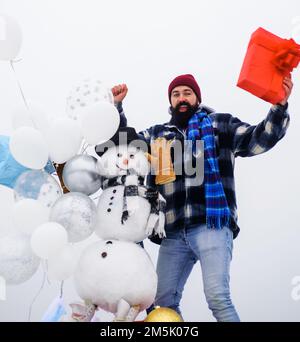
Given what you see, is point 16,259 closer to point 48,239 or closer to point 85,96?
point 48,239

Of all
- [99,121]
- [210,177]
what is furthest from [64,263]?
[210,177]

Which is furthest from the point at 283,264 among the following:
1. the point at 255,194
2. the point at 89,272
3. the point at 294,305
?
the point at 89,272

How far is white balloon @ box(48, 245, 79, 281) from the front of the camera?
141 centimetres

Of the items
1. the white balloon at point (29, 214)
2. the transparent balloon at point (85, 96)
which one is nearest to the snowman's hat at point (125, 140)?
the transparent balloon at point (85, 96)

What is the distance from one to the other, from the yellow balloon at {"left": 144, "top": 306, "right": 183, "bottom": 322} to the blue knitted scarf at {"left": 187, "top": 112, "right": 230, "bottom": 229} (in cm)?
32

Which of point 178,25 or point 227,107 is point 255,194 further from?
point 178,25

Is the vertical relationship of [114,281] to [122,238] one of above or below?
below

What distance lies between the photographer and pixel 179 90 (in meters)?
1.83

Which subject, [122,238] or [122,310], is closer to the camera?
[122,310]

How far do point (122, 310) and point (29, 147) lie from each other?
58 centimetres

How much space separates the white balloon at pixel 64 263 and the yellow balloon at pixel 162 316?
0.97ft

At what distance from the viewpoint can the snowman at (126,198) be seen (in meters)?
1.46

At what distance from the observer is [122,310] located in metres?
1.36

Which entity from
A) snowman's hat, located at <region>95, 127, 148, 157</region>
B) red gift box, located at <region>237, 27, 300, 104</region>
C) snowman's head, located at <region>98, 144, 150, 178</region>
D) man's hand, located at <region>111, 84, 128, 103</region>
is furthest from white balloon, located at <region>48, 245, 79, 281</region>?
red gift box, located at <region>237, 27, 300, 104</region>
